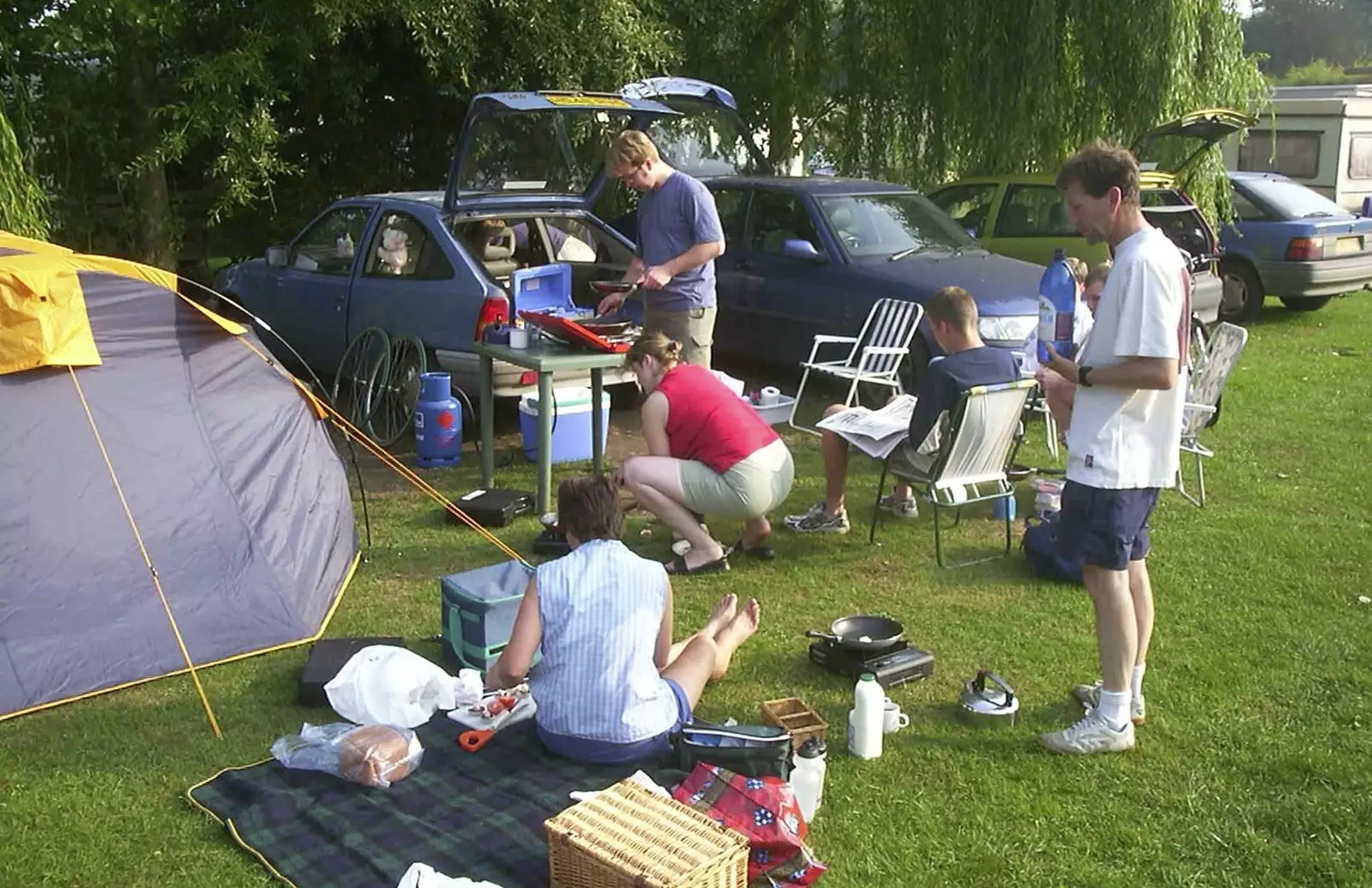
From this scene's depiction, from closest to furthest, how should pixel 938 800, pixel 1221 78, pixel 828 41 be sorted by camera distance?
pixel 938 800, pixel 1221 78, pixel 828 41

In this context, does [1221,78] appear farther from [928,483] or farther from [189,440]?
[189,440]

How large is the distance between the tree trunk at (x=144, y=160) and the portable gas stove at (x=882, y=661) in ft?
22.5

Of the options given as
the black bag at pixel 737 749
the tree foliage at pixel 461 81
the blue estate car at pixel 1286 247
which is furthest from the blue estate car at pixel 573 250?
the blue estate car at pixel 1286 247

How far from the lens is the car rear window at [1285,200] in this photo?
496 inches

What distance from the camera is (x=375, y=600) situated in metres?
5.40

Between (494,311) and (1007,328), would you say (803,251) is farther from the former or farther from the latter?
(494,311)

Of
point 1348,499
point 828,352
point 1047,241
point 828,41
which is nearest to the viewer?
point 1348,499

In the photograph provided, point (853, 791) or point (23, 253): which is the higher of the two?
point (23, 253)

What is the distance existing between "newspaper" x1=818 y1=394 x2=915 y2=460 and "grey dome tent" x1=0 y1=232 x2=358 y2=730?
2.47 meters

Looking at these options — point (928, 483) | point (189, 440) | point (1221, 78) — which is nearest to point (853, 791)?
point (928, 483)

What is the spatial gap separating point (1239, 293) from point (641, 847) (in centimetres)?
1152

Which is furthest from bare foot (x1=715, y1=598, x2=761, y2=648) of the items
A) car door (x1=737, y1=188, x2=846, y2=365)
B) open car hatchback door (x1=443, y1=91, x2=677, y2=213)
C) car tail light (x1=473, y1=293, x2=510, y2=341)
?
car door (x1=737, y1=188, x2=846, y2=365)

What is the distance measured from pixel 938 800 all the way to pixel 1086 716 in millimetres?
651

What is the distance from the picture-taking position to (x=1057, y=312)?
177 inches
